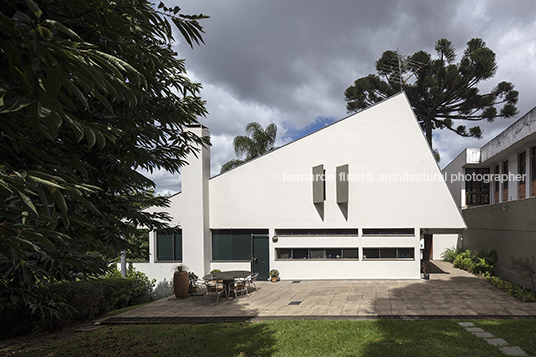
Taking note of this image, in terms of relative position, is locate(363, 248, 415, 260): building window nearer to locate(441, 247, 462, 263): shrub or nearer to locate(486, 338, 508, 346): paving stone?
locate(441, 247, 462, 263): shrub

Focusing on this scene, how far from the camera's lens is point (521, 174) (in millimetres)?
20266

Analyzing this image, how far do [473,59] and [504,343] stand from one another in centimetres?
2670

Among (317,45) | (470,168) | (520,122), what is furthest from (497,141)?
(317,45)

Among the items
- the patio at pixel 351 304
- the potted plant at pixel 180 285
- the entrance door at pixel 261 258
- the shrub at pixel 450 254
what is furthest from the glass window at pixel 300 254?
the shrub at pixel 450 254

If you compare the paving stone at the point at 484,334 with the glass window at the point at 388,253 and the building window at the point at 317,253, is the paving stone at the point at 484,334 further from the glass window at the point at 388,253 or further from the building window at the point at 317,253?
the building window at the point at 317,253

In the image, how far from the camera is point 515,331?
8.29 meters

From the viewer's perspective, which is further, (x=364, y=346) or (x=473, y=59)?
(x=473, y=59)

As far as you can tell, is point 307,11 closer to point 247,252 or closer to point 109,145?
point 109,145

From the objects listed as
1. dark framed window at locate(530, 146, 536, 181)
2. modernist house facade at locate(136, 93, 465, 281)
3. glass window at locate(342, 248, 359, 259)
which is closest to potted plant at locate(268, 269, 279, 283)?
modernist house facade at locate(136, 93, 465, 281)

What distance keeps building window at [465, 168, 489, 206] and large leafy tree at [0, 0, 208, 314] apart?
26334 millimetres

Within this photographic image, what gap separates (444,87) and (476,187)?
31.8ft

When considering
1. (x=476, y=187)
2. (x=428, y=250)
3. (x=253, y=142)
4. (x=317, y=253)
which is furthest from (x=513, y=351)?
(x=253, y=142)

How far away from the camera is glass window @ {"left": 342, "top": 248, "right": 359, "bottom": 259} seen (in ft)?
58.0

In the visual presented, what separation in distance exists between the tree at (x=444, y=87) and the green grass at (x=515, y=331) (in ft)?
70.4
